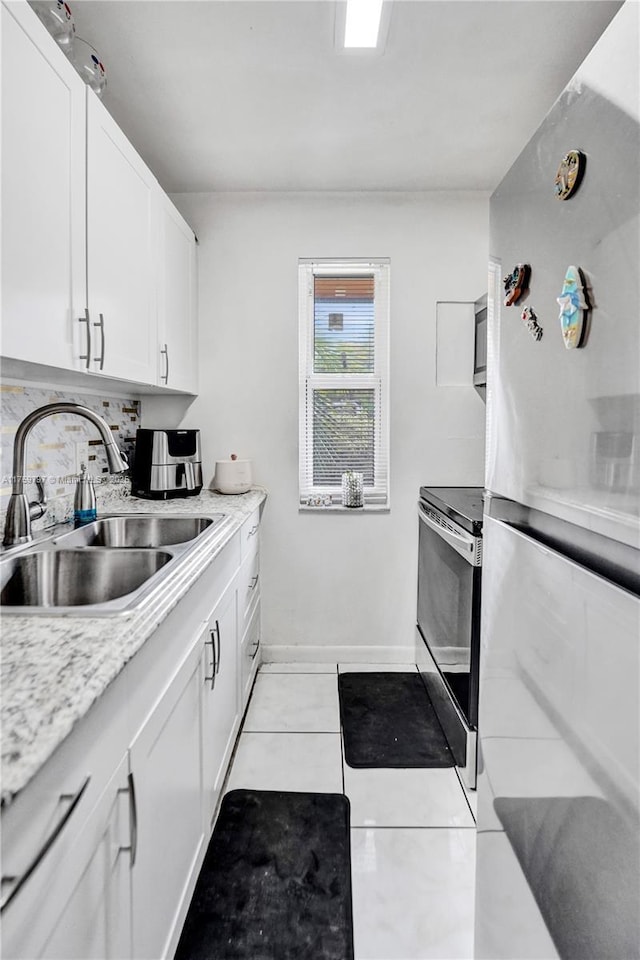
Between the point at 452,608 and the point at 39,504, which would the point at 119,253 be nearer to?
the point at 39,504

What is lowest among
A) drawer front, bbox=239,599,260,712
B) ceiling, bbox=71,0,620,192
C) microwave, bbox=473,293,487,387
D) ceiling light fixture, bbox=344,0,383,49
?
drawer front, bbox=239,599,260,712

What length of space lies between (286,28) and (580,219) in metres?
1.41

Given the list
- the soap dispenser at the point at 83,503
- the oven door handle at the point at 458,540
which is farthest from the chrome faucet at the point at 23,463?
the oven door handle at the point at 458,540

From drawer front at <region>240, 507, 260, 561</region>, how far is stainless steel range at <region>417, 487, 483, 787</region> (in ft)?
2.73

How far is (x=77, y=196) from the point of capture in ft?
4.82

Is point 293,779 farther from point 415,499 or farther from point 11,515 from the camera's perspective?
point 415,499

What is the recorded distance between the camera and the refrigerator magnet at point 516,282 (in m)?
0.98

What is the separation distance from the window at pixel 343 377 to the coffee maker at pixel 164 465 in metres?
0.62

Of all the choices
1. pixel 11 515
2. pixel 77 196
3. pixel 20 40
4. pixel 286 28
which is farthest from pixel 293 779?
pixel 286 28

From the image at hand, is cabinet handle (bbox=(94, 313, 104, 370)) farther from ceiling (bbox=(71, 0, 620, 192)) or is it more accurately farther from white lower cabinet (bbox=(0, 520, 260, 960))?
ceiling (bbox=(71, 0, 620, 192))

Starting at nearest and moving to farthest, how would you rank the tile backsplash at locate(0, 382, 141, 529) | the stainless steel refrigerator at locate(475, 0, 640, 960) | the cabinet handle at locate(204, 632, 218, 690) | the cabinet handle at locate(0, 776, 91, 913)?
the cabinet handle at locate(0, 776, 91, 913) → the stainless steel refrigerator at locate(475, 0, 640, 960) → the cabinet handle at locate(204, 632, 218, 690) → the tile backsplash at locate(0, 382, 141, 529)

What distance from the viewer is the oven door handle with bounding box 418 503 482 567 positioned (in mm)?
1911

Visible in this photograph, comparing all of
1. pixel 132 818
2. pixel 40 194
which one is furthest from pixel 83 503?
pixel 132 818

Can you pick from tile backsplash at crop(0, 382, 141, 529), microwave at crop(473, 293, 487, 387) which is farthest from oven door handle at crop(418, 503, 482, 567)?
→ tile backsplash at crop(0, 382, 141, 529)
